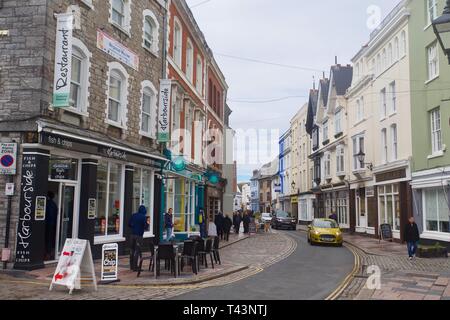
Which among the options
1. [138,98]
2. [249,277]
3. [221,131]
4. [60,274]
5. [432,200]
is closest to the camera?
[60,274]

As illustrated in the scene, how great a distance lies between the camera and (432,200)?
21547mm

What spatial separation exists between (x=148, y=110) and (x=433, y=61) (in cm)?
1369

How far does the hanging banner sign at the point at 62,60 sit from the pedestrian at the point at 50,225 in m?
2.65

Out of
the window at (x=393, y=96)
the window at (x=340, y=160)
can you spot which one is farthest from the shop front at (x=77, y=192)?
the window at (x=340, y=160)

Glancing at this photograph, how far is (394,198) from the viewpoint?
26.0 meters

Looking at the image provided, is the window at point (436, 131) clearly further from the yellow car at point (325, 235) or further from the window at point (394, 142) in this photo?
the yellow car at point (325, 235)

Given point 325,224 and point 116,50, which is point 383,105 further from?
point 116,50

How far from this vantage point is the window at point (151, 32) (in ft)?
59.8

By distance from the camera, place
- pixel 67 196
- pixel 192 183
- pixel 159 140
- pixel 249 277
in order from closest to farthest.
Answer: pixel 249 277, pixel 67 196, pixel 159 140, pixel 192 183

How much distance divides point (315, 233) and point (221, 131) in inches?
589

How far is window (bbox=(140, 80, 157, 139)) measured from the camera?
18109mm

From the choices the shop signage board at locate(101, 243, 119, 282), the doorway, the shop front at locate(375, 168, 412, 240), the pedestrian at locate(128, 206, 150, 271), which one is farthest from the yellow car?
the shop signage board at locate(101, 243, 119, 282)
